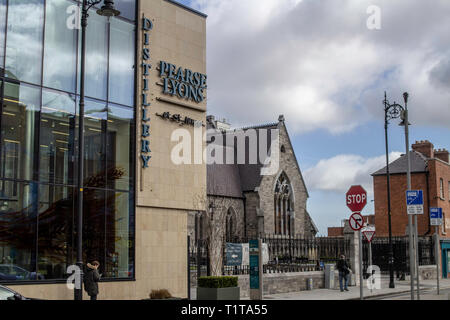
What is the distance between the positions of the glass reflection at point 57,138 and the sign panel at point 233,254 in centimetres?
704

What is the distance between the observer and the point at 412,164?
4719cm

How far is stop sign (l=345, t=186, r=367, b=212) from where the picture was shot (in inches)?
658

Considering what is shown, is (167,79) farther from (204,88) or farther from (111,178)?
(111,178)

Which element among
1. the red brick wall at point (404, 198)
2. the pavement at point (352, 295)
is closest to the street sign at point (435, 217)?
the pavement at point (352, 295)

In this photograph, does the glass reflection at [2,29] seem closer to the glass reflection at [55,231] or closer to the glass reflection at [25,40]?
the glass reflection at [25,40]

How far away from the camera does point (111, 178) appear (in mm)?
20984

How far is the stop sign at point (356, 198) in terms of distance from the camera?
16719mm

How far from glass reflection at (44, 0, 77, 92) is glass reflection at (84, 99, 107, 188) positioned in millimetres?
1212

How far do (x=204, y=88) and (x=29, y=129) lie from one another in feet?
29.1

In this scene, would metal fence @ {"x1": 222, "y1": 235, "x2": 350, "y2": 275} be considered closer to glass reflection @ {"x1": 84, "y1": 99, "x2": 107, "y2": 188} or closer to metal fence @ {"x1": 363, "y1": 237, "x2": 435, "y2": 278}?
glass reflection @ {"x1": 84, "y1": 99, "x2": 107, "y2": 188}

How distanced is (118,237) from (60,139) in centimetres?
422

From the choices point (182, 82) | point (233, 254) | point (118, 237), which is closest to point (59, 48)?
point (182, 82)

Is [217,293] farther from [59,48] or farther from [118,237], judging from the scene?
[59,48]
